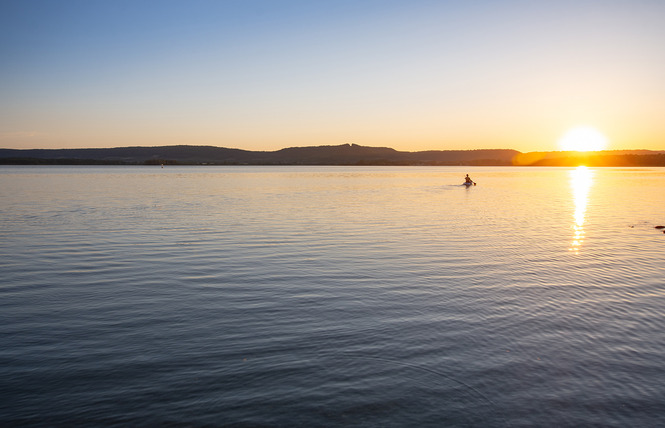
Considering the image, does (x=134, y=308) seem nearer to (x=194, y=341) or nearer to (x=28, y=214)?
(x=194, y=341)

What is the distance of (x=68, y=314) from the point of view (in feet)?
44.3

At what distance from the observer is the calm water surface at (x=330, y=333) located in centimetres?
847

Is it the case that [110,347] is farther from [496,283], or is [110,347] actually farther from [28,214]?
[28,214]

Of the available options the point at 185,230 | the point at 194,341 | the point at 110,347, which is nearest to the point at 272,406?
the point at 194,341

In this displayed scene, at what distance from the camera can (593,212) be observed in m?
44.0

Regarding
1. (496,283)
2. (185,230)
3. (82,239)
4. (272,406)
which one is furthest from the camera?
(185,230)

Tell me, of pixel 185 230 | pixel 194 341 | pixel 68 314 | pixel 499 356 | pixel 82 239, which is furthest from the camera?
pixel 185 230

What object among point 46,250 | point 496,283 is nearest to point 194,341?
point 496,283

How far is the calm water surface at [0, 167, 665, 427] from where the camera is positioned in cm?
847

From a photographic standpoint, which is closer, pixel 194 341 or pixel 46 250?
pixel 194 341

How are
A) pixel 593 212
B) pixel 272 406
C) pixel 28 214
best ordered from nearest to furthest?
1. pixel 272 406
2. pixel 28 214
3. pixel 593 212

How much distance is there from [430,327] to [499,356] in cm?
216

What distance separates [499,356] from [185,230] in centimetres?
2356

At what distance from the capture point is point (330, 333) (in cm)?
1191
